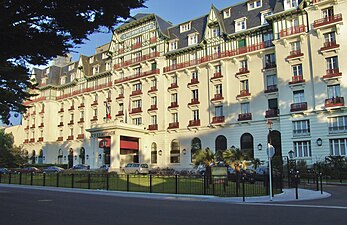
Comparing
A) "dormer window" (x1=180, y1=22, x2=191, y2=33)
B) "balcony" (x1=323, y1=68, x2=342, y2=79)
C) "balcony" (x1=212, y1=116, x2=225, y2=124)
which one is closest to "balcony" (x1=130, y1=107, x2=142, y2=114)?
"balcony" (x1=212, y1=116, x2=225, y2=124)

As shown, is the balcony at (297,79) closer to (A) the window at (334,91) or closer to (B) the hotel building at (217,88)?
(B) the hotel building at (217,88)

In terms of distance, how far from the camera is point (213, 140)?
146ft

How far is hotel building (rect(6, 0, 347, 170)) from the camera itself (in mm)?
35719

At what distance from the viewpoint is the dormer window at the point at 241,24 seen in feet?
144

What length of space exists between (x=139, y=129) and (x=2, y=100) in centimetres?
3374

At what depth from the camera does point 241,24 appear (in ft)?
146

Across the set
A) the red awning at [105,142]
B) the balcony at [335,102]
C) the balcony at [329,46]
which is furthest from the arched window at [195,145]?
the balcony at [329,46]

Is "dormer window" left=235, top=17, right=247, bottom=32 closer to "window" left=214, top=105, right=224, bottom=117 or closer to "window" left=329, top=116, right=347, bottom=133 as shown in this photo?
"window" left=214, top=105, right=224, bottom=117

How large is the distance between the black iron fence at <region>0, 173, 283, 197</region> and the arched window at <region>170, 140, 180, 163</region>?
21.7 metres

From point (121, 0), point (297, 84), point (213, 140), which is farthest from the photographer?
point (213, 140)

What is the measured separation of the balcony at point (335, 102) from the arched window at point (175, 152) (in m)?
21.6

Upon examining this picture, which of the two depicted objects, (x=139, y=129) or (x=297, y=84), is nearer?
(x=297, y=84)

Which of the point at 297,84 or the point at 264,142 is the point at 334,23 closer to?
the point at 297,84

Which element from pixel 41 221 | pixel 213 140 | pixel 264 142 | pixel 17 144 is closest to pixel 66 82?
pixel 17 144
